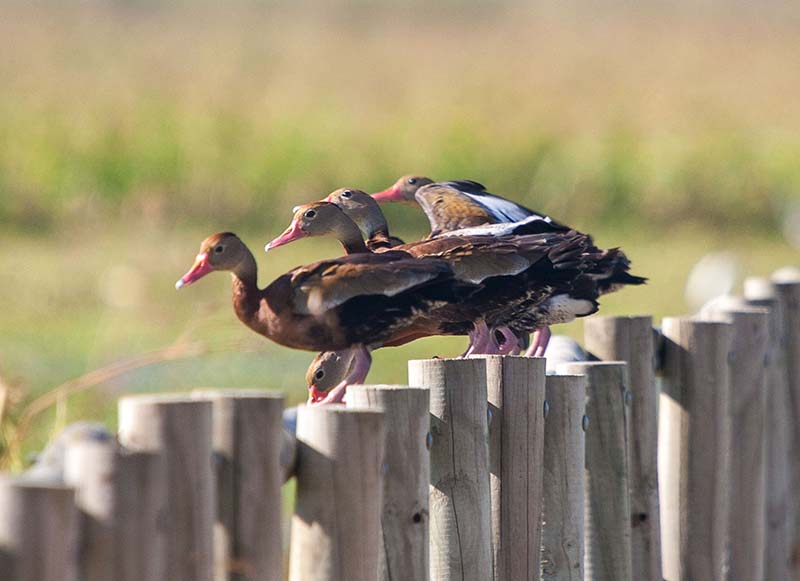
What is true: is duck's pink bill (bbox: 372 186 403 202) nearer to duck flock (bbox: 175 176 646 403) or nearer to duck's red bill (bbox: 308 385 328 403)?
duck flock (bbox: 175 176 646 403)

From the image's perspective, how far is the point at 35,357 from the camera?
666cm

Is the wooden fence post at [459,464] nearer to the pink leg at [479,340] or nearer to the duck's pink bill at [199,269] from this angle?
the pink leg at [479,340]

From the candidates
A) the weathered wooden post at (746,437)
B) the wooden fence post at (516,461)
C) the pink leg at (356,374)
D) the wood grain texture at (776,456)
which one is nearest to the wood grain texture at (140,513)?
the pink leg at (356,374)

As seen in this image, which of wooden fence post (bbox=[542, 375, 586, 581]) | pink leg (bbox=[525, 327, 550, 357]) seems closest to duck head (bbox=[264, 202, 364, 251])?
wooden fence post (bbox=[542, 375, 586, 581])

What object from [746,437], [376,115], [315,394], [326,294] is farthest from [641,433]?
[376,115]

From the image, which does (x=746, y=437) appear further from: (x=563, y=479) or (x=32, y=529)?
(x=32, y=529)

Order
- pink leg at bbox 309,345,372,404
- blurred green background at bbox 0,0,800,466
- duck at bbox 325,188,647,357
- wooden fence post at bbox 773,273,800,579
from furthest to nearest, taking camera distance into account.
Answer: blurred green background at bbox 0,0,800,466 → wooden fence post at bbox 773,273,800,579 → duck at bbox 325,188,647,357 → pink leg at bbox 309,345,372,404

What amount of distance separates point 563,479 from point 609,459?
242 mm

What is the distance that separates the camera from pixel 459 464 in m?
2.49

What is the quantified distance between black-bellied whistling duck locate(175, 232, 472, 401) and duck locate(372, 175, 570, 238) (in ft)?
1.75

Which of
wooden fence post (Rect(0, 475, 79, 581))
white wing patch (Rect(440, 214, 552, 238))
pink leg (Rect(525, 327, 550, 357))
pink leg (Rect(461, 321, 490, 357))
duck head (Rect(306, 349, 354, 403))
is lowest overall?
wooden fence post (Rect(0, 475, 79, 581))

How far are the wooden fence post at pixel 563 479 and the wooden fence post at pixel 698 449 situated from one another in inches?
24.2

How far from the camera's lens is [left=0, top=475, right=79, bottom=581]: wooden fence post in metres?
1.74

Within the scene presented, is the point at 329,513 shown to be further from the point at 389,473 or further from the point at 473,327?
the point at 473,327
